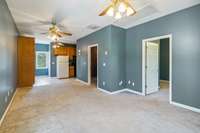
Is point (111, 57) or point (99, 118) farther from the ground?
point (111, 57)

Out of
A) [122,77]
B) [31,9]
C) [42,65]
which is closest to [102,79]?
[122,77]

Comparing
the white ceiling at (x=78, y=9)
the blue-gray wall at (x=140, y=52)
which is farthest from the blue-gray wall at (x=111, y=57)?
the white ceiling at (x=78, y=9)

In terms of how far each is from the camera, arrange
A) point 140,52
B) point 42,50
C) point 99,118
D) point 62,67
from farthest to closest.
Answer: point 42,50 → point 62,67 → point 140,52 → point 99,118

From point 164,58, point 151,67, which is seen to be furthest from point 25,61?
point 164,58

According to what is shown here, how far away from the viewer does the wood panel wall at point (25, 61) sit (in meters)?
5.39

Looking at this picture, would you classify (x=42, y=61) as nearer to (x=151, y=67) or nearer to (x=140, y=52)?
(x=140, y=52)

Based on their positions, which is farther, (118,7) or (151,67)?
(151,67)

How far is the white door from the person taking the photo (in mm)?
4316

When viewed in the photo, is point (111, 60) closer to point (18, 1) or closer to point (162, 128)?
point (162, 128)

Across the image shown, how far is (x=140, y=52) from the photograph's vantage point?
437 cm

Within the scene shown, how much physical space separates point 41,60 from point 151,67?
8.89 m

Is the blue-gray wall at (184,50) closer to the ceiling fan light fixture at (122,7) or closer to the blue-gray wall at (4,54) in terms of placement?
the ceiling fan light fixture at (122,7)

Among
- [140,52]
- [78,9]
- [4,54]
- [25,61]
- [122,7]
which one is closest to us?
[122,7]

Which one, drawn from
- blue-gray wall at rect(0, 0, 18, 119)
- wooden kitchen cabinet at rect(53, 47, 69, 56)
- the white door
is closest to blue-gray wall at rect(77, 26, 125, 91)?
the white door
